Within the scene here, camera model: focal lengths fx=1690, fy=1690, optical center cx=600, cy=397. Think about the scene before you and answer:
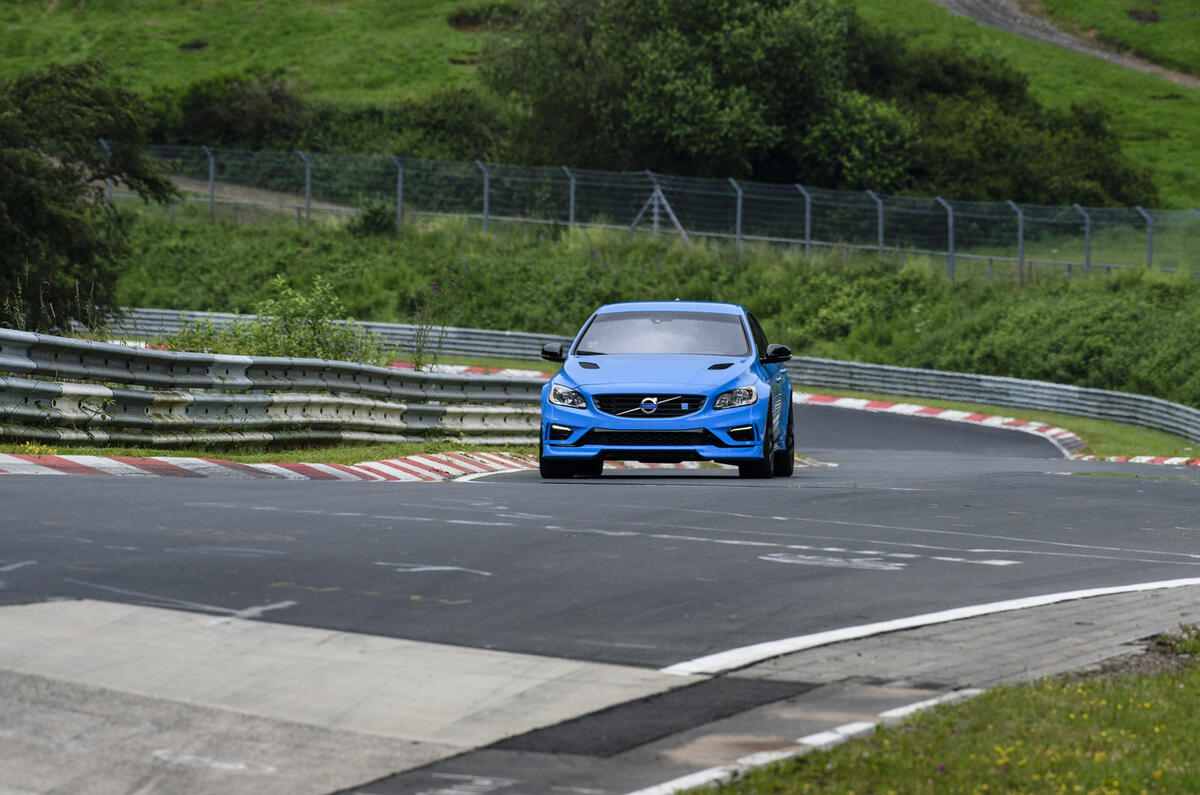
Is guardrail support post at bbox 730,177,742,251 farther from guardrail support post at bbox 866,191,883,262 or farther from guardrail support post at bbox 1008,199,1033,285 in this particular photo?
guardrail support post at bbox 1008,199,1033,285

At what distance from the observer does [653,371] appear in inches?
631

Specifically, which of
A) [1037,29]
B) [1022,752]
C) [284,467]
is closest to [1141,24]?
[1037,29]

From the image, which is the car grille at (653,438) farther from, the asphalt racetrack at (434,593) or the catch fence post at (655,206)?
the catch fence post at (655,206)

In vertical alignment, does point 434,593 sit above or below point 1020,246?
below

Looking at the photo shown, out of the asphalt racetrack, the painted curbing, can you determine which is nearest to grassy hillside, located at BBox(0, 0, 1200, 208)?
the painted curbing

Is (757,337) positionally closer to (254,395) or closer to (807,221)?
(254,395)

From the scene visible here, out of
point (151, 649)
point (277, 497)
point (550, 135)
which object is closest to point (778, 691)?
point (151, 649)

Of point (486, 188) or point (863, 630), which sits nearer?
point (863, 630)

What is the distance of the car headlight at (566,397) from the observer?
15.9 metres

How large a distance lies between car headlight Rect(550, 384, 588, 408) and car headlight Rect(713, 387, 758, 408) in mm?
1271

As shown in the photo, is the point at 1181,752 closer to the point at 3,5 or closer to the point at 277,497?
the point at 277,497

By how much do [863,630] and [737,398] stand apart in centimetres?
814

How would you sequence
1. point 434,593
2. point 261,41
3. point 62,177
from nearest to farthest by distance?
point 434,593
point 62,177
point 261,41

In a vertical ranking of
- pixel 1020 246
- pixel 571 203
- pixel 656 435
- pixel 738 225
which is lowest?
pixel 656 435
